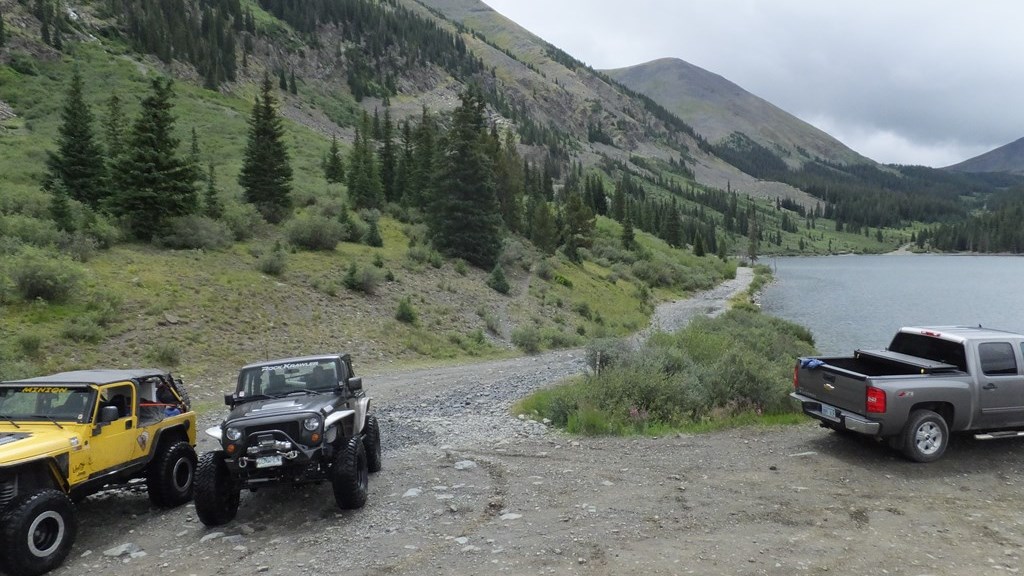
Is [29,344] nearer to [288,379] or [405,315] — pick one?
[288,379]

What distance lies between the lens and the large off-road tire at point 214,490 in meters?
7.54

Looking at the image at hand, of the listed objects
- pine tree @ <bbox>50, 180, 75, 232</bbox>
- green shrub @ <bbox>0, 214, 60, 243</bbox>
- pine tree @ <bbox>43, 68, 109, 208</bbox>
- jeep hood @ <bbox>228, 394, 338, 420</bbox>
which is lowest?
jeep hood @ <bbox>228, 394, 338, 420</bbox>

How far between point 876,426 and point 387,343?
19.8 metres

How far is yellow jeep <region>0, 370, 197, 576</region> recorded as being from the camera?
6.35 meters

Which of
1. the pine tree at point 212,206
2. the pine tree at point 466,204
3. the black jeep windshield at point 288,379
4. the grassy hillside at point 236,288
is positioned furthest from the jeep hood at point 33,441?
the pine tree at point 466,204

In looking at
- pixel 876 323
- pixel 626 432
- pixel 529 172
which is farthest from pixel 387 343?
pixel 529 172

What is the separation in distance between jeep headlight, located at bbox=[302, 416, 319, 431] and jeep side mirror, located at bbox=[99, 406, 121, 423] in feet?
8.17

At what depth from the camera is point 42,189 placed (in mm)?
30109

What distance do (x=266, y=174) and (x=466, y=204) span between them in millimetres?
13558

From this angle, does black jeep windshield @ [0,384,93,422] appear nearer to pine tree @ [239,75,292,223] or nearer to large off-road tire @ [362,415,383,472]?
large off-road tire @ [362,415,383,472]

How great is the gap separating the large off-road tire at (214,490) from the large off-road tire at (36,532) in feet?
4.38

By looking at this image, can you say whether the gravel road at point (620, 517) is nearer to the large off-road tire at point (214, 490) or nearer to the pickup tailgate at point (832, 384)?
the large off-road tire at point (214, 490)

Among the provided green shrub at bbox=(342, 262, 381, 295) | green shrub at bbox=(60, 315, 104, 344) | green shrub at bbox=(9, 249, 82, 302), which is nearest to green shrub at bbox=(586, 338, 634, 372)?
green shrub at bbox=(60, 315, 104, 344)

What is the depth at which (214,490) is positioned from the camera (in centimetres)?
752
